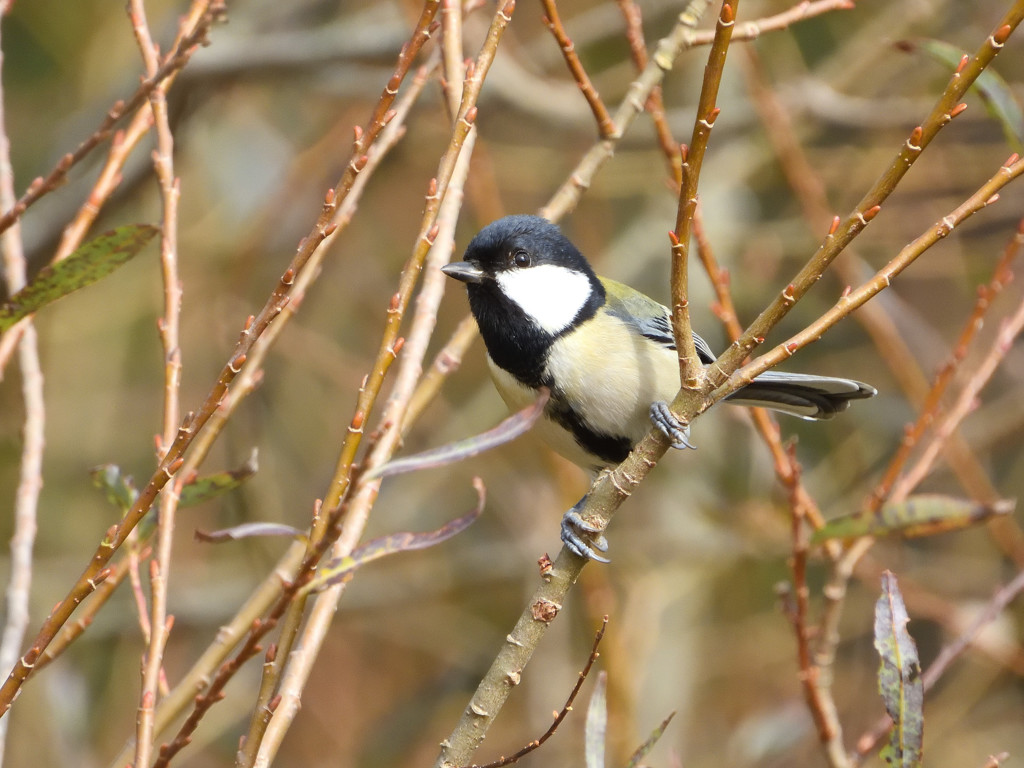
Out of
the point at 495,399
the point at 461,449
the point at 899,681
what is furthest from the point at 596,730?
the point at 495,399

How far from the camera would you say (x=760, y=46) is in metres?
5.22

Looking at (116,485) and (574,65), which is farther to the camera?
(574,65)

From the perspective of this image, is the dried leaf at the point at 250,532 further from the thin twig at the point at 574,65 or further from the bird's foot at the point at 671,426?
the thin twig at the point at 574,65

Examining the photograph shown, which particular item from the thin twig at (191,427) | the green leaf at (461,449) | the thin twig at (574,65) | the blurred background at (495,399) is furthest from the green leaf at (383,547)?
the blurred background at (495,399)

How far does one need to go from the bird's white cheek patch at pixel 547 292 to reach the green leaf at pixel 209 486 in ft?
3.49

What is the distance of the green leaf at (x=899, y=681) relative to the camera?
1410mm

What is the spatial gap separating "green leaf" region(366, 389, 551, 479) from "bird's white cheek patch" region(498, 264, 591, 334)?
1347 millimetres

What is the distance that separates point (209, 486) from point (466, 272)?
3.32 feet

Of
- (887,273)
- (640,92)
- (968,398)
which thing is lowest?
(887,273)

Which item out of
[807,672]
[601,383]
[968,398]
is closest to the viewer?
[807,672]

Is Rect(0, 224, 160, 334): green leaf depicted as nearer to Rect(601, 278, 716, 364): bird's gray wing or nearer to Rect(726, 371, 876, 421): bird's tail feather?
Rect(601, 278, 716, 364): bird's gray wing

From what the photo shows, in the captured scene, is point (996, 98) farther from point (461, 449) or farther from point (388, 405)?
point (461, 449)

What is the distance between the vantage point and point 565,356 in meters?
2.52

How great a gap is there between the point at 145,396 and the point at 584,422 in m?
3.82
